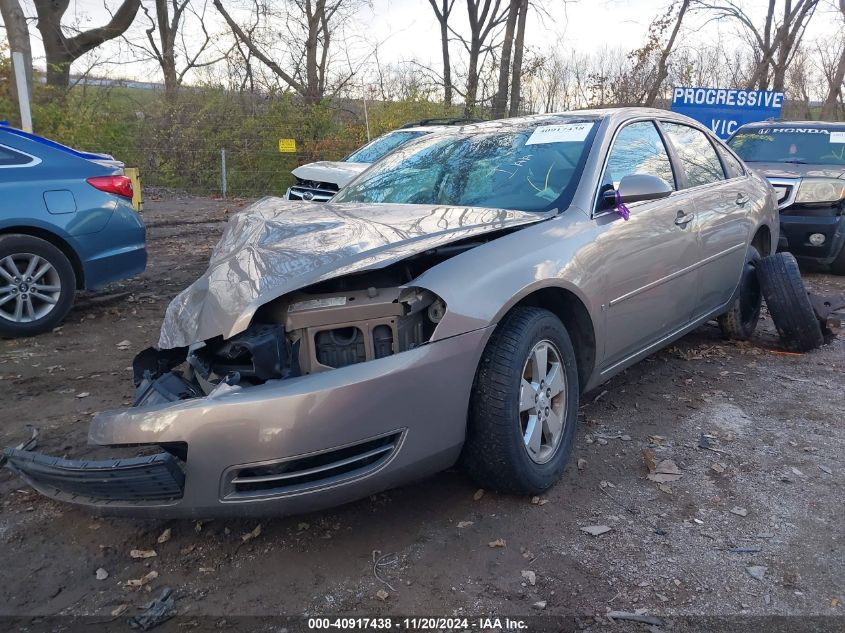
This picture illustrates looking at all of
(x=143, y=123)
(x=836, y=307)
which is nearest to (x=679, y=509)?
(x=836, y=307)

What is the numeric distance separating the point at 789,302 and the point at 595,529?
9.93 feet

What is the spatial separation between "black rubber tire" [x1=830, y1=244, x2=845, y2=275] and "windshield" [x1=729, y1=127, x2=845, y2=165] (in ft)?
3.92

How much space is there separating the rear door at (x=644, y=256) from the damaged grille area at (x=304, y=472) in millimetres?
1534

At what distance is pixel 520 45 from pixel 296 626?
22.0 meters

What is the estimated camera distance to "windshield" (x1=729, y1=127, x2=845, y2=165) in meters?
8.54

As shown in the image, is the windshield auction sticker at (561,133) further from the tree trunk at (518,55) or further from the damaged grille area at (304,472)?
the tree trunk at (518,55)

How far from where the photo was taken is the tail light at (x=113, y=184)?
18.4 ft

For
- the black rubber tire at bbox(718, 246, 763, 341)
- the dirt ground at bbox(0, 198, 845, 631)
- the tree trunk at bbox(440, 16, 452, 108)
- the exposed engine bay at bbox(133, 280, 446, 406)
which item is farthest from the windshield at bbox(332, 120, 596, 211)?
the tree trunk at bbox(440, 16, 452, 108)

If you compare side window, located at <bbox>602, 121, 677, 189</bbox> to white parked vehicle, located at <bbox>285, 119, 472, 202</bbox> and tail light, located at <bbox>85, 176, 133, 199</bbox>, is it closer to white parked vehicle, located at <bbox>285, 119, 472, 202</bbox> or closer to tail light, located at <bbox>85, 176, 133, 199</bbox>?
tail light, located at <bbox>85, 176, 133, 199</bbox>

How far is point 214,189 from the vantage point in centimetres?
1697

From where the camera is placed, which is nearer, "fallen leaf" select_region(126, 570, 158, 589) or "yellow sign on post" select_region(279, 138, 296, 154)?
"fallen leaf" select_region(126, 570, 158, 589)

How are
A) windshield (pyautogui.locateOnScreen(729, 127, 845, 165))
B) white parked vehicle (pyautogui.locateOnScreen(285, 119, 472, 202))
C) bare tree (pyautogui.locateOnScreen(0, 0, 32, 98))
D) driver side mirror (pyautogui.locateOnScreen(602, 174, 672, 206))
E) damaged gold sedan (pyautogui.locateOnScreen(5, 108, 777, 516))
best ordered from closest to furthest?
damaged gold sedan (pyautogui.locateOnScreen(5, 108, 777, 516))
driver side mirror (pyautogui.locateOnScreen(602, 174, 672, 206))
windshield (pyautogui.locateOnScreen(729, 127, 845, 165))
white parked vehicle (pyautogui.locateOnScreen(285, 119, 472, 202))
bare tree (pyautogui.locateOnScreen(0, 0, 32, 98))

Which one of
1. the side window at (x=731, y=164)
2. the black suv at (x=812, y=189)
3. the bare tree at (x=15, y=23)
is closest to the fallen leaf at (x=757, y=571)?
the side window at (x=731, y=164)

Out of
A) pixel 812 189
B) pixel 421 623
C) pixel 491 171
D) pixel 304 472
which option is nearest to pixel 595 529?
pixel 421 623
